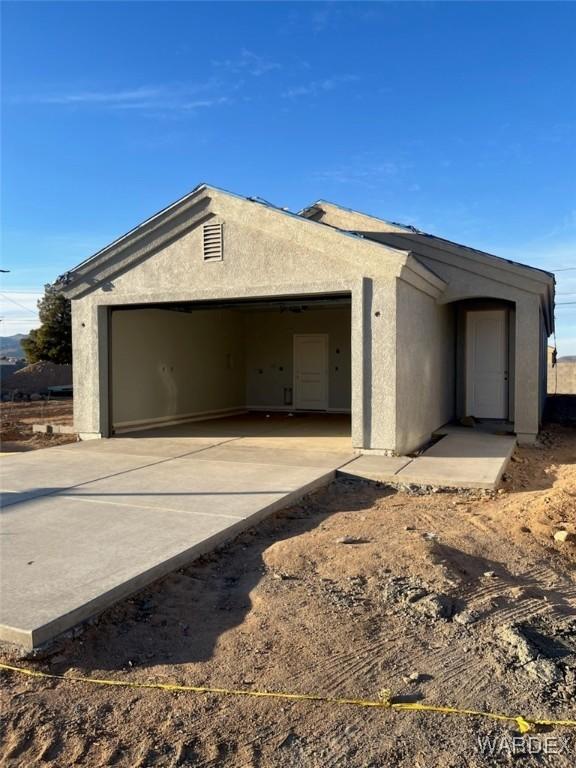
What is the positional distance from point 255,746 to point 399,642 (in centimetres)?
129

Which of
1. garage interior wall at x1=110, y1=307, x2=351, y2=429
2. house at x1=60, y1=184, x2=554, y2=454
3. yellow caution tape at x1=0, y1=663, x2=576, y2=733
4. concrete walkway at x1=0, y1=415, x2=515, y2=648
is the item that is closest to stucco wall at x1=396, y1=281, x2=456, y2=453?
house at x1=60, y1=184, x2=554, y2=454

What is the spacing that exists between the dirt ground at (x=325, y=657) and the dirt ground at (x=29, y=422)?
8.10m

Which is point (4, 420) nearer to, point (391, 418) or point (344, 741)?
point (391, 418)

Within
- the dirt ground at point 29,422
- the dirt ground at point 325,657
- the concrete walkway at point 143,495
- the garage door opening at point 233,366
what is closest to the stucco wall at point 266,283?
the garage door opening at point 233,366

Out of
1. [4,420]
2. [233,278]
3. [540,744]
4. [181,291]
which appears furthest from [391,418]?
[4,420]

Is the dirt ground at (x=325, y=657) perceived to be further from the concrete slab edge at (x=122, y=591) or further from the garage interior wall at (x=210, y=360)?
the garage interior wall at (x=210, y=360)

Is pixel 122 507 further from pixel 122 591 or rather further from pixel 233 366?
pixel 233 366

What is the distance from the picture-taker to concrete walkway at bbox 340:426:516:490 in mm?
8164

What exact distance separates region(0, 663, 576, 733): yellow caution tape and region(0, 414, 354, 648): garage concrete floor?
43 cm

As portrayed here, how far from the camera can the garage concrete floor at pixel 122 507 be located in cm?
433

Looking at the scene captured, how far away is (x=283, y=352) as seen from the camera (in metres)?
18.2

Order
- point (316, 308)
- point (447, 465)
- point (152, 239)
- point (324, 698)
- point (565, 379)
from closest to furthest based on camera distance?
1. point (324, 698)
2. point (447, 465)
3. point (152, 239)
4. point (316, 308)
5. point (565, 379)

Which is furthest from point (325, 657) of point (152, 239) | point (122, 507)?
point (152, 239)

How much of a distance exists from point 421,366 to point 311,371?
266 inches
